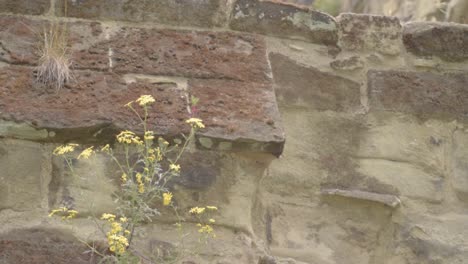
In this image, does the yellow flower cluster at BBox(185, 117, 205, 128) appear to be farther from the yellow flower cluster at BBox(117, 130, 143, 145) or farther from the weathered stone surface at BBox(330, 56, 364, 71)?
the weathered stone surface at BBox(330, 56, 364, 71)

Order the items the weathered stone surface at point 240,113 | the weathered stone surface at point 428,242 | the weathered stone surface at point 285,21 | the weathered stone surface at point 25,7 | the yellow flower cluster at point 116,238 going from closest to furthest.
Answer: the yellow flower cluster at point 116,238 < the weathered stone surface at point 240,113 < the weathered stone surface at point 25,7 < the weathered stone surface at point 428,242 < the weathered stone surface at point 285,21

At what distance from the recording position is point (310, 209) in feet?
8.15

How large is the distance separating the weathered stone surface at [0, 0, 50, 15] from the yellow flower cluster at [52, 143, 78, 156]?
0.49 metres

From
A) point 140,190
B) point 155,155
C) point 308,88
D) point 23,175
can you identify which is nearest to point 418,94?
point 308,88

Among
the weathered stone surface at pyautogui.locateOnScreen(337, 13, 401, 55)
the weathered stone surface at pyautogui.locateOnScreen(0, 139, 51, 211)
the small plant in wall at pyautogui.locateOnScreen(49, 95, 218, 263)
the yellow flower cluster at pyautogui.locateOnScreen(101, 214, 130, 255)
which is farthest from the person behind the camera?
the weathered stone surface at pyautogui.locateOnScreen(337, 13, 401, 55)

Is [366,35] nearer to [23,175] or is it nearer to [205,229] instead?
[205,229]

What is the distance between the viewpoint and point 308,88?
8.59 ft

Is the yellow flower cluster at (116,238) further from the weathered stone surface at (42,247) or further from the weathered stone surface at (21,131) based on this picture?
the weathered stone surface at (21,131)

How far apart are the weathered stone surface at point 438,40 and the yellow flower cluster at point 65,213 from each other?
46.4 inches

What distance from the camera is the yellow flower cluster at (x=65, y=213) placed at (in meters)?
1.87

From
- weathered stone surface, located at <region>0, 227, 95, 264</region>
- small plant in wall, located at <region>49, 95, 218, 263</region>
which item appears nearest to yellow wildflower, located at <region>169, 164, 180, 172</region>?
small plant in wall, located at <region>49, 95, 218, 263</region>

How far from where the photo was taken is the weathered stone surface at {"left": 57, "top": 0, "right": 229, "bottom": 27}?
7.83 ft

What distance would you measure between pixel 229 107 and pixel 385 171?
0.59 metres

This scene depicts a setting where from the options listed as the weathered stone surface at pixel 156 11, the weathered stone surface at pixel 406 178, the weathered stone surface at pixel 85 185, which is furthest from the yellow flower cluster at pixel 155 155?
the weathered stone surface at pixel 406 178
